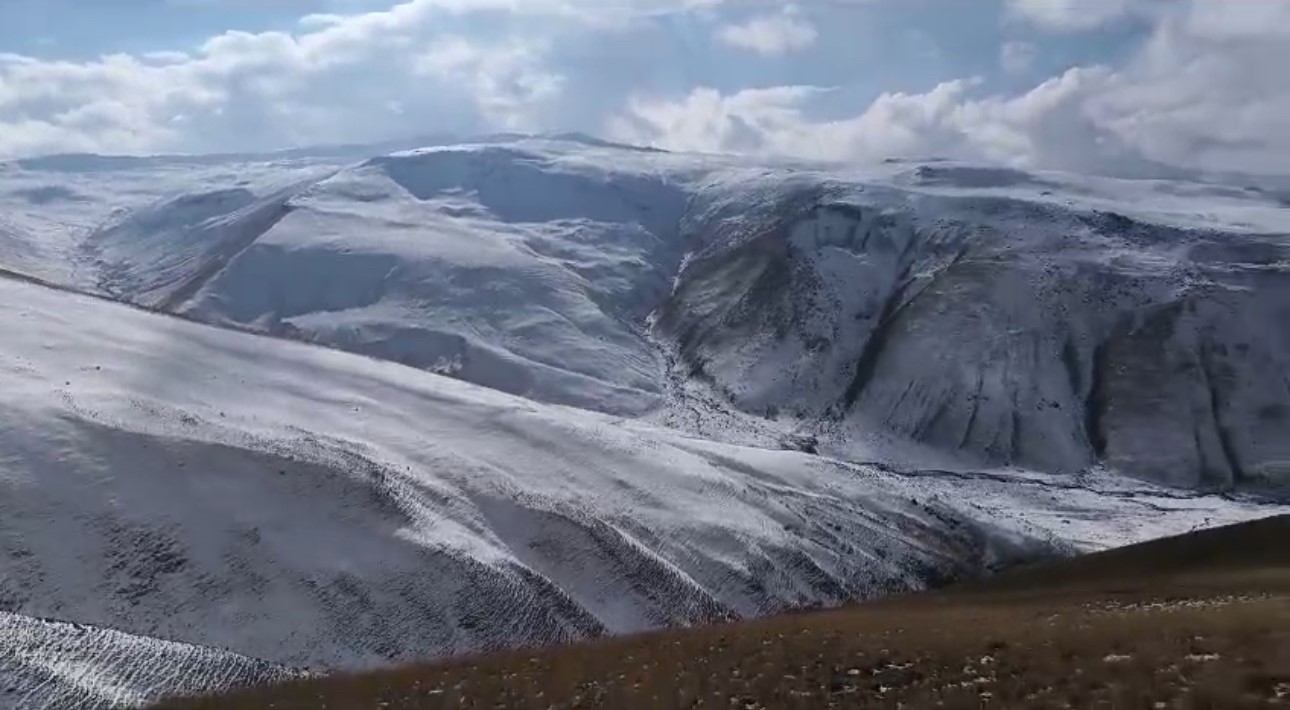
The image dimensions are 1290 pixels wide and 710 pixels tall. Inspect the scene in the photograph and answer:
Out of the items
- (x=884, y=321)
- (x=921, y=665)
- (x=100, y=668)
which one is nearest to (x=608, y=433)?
(x=100, y=668)

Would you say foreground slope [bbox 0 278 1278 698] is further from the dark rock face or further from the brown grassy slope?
the dark rock face

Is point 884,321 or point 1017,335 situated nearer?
point 1017,335

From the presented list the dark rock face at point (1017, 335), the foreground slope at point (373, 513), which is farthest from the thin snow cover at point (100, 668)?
the dark rock face at point (1017, 335)

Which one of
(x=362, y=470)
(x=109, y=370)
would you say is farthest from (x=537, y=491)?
(x=109, y=370)

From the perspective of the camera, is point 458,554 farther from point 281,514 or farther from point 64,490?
point 64,490

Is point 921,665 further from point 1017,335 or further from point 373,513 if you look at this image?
point 1017,335

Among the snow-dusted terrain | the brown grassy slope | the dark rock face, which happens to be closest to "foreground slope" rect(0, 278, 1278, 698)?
the snow-dusted terrain
